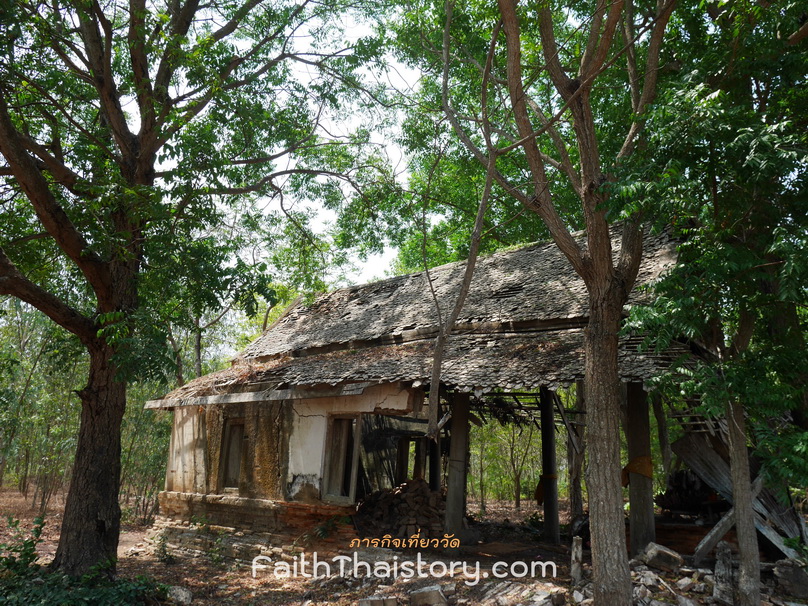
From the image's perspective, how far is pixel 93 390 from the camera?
8.70 m

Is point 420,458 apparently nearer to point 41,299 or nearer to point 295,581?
point 295,581

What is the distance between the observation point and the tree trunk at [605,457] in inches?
229

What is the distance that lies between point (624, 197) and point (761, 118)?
1566 millimetres

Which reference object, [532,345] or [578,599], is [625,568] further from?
[532,345]

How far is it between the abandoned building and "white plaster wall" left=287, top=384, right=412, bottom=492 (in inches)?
1.0

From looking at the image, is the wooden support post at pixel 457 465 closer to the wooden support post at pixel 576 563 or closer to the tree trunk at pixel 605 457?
the wooden support post at pixel 576 563

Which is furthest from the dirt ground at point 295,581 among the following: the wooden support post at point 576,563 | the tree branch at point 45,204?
the tree branch at point 45,204

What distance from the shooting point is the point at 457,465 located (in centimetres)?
995

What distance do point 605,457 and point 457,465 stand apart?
4201 millimetres

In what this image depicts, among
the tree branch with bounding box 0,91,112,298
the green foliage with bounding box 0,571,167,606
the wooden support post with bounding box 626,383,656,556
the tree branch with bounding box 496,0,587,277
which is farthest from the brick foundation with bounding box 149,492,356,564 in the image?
the tree branch with bounding box 496,0,587,277

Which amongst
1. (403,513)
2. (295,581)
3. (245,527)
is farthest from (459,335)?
(245,527)

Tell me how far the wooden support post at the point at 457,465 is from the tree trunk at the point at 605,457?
3914mm

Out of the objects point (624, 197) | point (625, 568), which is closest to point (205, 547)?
point (625, 568)

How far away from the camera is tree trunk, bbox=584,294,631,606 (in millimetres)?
5828
